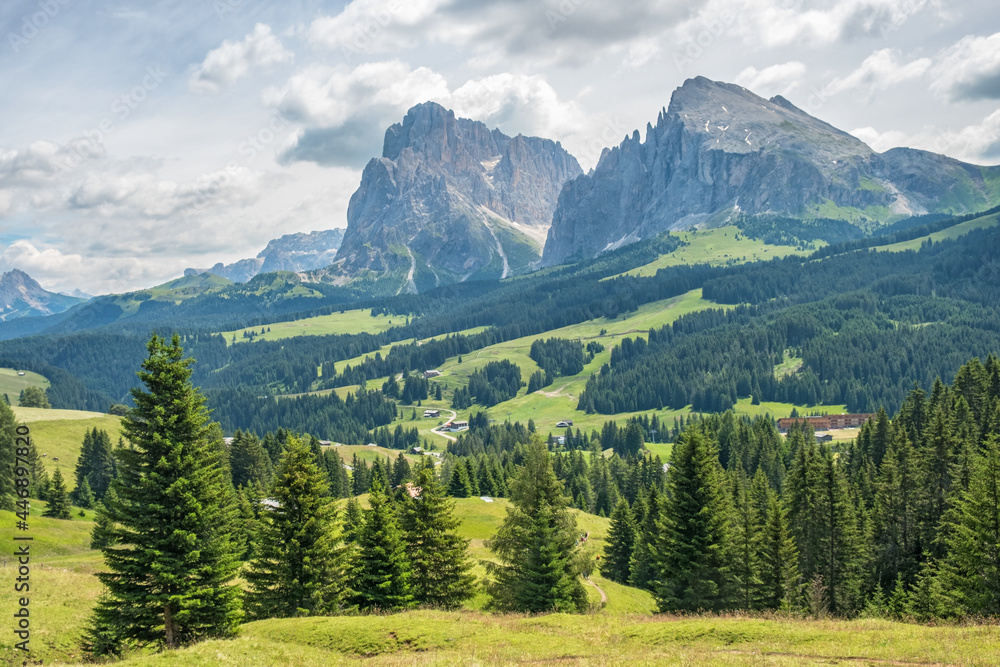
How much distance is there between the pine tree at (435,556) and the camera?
170 feet

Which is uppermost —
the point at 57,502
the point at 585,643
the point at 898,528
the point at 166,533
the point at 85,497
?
the point at 166,533

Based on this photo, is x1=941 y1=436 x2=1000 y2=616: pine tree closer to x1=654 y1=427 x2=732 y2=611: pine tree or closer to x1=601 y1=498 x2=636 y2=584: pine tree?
x1=654 y1=427 x2=732 y2=611: pine tree

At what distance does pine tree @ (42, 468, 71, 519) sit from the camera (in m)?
104

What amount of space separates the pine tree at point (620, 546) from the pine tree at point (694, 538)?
32.9 metres

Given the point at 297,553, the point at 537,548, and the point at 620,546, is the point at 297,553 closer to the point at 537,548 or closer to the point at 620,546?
the point at 537,548

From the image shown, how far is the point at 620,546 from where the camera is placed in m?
90.0

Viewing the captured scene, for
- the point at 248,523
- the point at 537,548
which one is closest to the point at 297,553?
the point at 537,548

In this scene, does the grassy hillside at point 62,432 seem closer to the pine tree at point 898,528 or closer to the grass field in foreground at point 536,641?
the grass field in foreground at point 536,641

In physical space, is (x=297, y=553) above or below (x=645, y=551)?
above

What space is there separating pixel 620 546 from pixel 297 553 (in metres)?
56.6

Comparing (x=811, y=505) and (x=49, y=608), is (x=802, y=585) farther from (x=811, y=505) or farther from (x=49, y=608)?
(x=49, y=608)

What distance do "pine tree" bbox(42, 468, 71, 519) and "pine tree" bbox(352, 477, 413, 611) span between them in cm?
7994

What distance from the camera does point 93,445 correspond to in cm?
13888

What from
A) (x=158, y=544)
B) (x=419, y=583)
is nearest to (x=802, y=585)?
(x=419, y=583)
